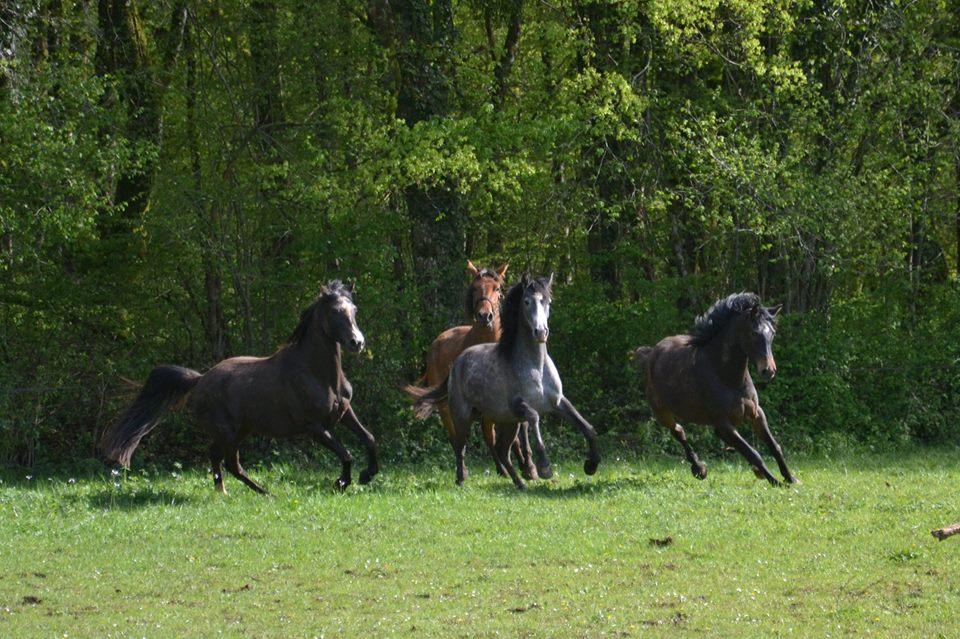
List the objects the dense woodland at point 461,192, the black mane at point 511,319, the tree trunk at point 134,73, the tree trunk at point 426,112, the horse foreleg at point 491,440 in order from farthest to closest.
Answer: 1. the tree trunk at point 426,112
2. the tree trunk at point 134,73
3. the dense woodland at point 461,192
4. the horse foreleg at point 491,440
5. the black mane at point 511,319

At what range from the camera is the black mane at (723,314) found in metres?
13.7

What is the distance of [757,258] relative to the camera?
2173cm

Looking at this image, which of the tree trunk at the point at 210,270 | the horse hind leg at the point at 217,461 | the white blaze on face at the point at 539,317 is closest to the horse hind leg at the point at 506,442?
the white blaze on face at the point at 539,317

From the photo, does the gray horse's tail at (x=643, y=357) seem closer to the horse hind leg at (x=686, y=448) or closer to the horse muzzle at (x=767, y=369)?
the horse hind leg at (x=686, y=448)

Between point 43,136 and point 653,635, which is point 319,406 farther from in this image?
point 653,635

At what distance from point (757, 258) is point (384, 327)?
6860 mm

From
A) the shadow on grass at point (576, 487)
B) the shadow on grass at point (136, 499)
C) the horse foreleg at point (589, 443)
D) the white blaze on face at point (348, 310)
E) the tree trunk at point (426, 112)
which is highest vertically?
the tree trunk at point (426, 112)

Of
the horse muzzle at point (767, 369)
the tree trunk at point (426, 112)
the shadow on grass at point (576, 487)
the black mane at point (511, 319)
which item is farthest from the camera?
the tree trunk at point (426, 112)

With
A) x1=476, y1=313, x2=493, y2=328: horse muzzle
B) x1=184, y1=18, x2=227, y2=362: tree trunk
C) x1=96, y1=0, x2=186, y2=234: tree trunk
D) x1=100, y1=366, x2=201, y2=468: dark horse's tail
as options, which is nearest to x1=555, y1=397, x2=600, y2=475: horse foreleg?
x1=476, y1=313, x2=493, y2=328: horse muzzle

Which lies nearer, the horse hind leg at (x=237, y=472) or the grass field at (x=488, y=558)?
the grass field at (x=488, y=558)

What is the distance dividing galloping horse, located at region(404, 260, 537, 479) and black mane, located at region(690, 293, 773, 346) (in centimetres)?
245

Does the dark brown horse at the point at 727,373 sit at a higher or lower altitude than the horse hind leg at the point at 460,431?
higher

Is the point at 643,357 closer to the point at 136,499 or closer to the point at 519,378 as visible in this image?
the point at 519,378

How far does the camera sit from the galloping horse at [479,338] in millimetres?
15023
